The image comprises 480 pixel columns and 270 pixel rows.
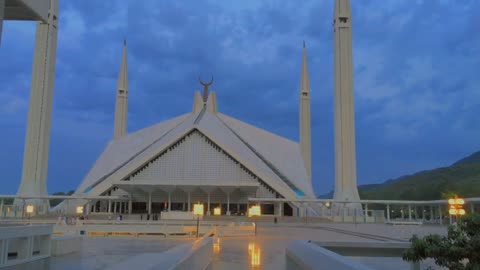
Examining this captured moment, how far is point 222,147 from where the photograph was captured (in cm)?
4522

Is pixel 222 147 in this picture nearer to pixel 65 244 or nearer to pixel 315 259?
pixel 65 244

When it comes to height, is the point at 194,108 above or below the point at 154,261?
above

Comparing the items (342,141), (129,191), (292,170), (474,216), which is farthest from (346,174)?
(474,216)

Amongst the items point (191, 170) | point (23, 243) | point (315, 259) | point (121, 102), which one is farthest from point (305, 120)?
point (315, 259)

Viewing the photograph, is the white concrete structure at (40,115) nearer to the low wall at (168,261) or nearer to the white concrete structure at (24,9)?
the low wall at (168,261)

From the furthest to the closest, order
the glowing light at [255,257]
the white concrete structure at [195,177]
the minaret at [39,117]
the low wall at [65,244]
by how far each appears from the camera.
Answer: the white concrete structure at [195,177], the minaret at [39,117], the low wall at [65,244], the glowing light at [255,257]

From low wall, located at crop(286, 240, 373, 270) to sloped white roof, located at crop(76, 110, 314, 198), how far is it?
114ft

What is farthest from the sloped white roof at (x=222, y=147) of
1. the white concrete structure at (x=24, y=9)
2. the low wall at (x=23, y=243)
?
the white concrete structure at (x=24, y=9)

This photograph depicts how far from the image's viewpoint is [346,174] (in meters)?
40.9

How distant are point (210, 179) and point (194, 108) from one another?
1615 centimetres

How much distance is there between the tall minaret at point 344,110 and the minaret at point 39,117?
25.7 metres

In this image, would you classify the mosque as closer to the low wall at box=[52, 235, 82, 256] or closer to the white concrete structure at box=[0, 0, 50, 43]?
the low wall at box=[52, 235, 82, 256]

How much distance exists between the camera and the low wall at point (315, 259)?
4.71 m

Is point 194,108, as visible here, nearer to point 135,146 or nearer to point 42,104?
point 135,146
